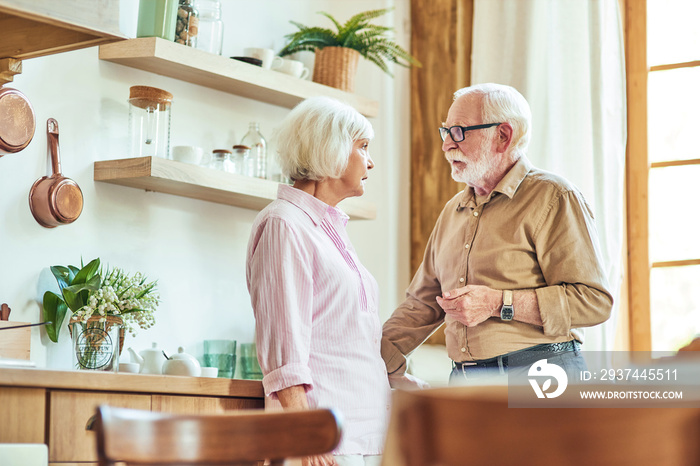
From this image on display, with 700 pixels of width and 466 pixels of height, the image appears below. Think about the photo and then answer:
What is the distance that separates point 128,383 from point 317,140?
0.78 m

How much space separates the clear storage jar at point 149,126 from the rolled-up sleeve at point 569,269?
1.36 m

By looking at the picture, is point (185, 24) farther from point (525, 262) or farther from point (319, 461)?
point (319, 461)

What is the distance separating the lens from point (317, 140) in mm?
2324

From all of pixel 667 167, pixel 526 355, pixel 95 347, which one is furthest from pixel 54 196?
pixel 667 167

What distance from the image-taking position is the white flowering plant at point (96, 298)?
2.63m

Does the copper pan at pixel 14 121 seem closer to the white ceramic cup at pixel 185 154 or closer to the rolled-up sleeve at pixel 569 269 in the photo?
the white ceramic cup at pixel 185 154

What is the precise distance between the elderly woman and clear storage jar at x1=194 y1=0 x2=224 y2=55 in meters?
0.95

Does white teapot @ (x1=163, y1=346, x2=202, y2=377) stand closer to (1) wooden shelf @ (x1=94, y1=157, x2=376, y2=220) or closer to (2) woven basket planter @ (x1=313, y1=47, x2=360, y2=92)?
(1) wooden shelf @ (x1=94, y1=157, x2=376, y2=220)

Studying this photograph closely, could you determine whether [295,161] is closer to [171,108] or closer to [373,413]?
[373,413]

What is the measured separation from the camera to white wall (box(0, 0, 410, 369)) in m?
2.69

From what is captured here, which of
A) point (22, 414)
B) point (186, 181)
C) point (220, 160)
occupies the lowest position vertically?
point (22, 414)

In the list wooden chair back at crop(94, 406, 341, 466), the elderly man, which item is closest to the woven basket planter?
the elderly man

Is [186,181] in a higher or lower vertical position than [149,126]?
lower

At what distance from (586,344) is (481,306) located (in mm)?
1343
